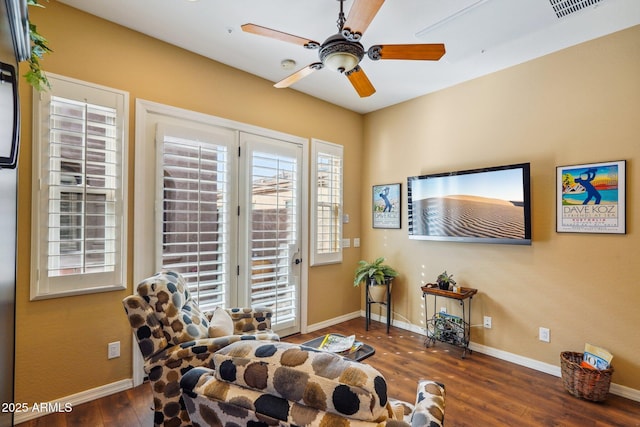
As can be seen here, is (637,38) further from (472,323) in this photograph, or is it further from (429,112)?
(472,323)

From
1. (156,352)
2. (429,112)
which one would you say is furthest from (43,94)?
(429,112)

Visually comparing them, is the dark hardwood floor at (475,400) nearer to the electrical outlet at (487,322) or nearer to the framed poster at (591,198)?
the electrical outlet at (487,322)

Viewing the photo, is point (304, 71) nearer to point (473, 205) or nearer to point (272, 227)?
point (272, 227)

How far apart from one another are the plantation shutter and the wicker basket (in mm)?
3089

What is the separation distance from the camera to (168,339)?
1880 millimetres

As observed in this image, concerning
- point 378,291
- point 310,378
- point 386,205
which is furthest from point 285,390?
point 386,205

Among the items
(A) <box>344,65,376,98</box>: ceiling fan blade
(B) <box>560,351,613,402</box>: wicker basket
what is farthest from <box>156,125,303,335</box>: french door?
(B) <box>560,351,613,402</box>: wicker basket

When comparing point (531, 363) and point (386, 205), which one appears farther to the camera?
point (386, 205)

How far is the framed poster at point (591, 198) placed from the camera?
2.56 m

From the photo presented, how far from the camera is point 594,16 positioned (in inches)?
94.2

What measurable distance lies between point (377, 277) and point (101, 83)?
3.43 meters

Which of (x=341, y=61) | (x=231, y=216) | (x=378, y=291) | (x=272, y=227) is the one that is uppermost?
(x=341, y=61)

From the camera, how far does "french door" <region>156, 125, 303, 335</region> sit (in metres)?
2.84

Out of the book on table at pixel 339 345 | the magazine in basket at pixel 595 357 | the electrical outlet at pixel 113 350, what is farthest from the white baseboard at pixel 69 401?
the magazine in basket at pixel 595 357
